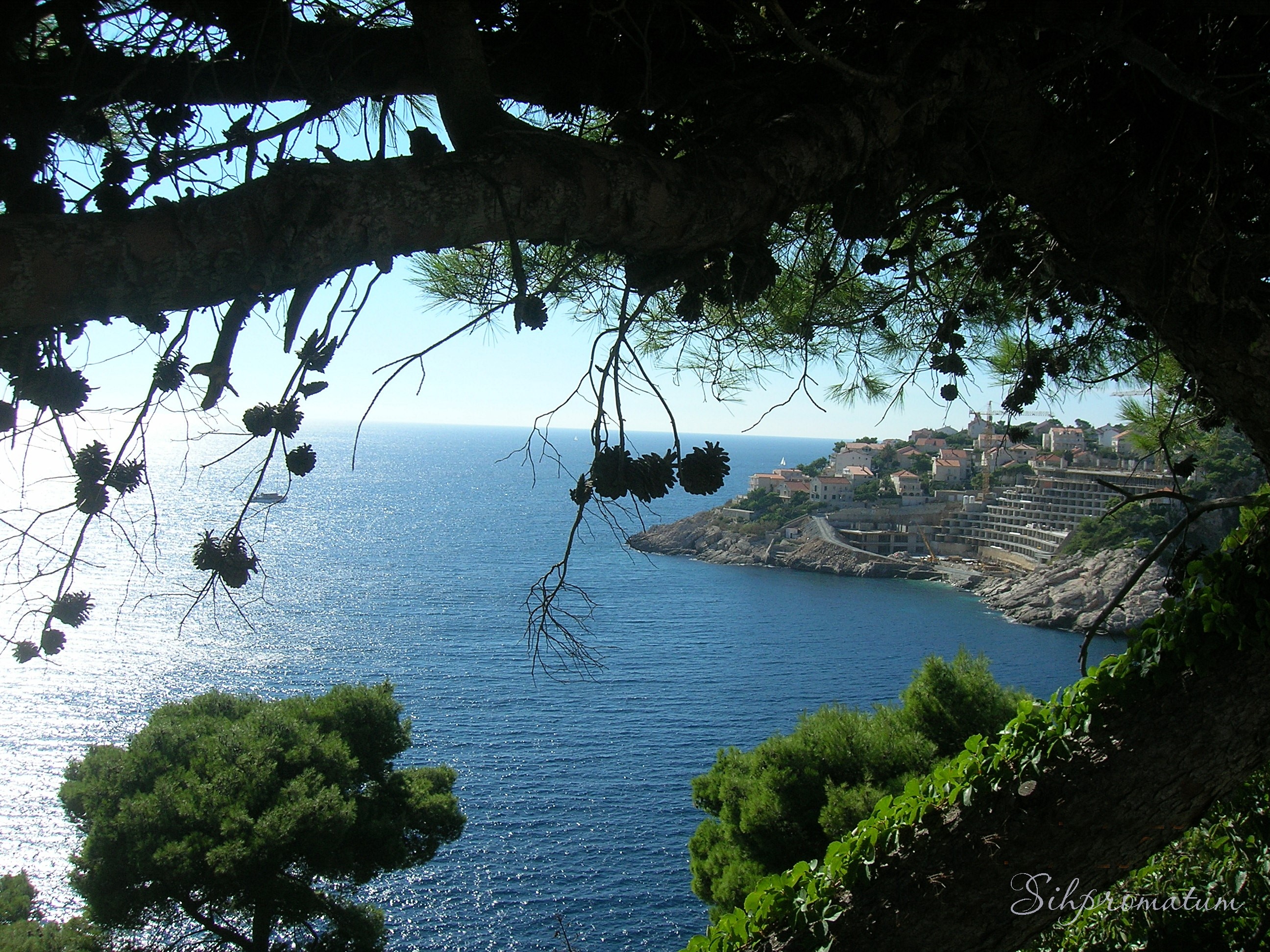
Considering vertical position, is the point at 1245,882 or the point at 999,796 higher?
the point at 999,796

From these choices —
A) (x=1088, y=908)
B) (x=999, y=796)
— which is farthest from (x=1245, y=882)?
(x=999, y=796)

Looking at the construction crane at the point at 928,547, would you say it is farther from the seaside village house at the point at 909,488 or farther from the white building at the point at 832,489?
the white building at the point at 832,489

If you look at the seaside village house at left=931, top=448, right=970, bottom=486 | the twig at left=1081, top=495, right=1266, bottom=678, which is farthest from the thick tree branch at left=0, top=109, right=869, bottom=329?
the seaside village house at left=931, top=448, right=970, bottom=486

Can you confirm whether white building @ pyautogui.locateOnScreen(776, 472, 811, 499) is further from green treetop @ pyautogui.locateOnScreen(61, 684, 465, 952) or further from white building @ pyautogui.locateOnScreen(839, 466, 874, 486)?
green treetop @ pyautogui.locateOnScreen(61, 684, 465, 952)

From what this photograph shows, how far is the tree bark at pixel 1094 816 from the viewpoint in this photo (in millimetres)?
1558

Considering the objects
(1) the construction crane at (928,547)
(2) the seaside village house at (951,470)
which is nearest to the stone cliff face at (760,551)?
(1) the construction crane at (928,547)

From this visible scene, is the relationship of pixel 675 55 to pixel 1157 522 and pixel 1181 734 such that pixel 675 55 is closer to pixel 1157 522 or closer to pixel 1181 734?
pixel 1181 734

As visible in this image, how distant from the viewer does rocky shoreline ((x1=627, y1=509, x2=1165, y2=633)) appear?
25.6 m

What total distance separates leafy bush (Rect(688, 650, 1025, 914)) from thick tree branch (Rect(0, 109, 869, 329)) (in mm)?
6474

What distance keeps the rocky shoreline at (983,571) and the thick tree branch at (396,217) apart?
20122mm

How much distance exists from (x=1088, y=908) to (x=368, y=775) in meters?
7.75

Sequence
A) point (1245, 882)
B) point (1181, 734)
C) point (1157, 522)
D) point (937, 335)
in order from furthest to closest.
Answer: point (1157, 522) → point (1245, 882) → point (937, 335) → point (1181, 734)

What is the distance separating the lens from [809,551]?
1372 inches

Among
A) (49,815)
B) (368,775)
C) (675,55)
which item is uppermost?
(675,55)
